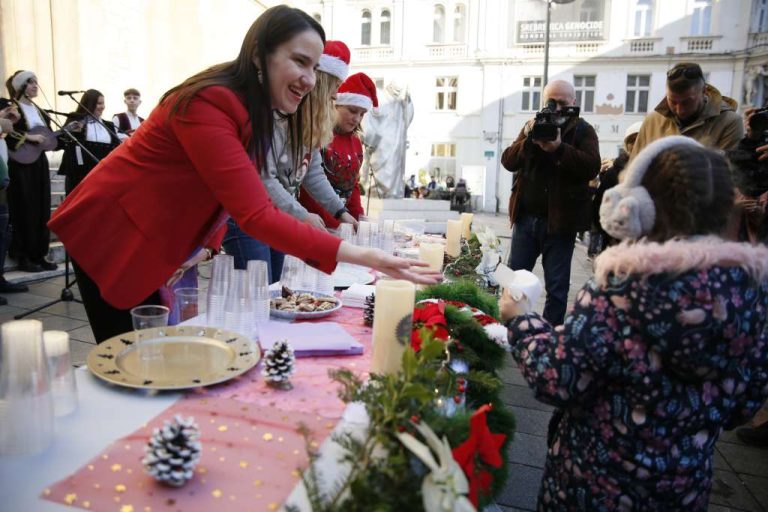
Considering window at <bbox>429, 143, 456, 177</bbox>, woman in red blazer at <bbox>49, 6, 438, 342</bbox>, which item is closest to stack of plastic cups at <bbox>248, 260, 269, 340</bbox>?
woman in red blazer at <bbox>49, 6, 438, 342</bbox>

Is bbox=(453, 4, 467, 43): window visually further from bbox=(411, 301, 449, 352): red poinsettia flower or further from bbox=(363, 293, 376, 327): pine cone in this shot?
bbox=(411, 301, 449, 352): red poinsettia flower

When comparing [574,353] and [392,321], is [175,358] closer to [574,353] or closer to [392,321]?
[392,321]

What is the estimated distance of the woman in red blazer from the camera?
137cm

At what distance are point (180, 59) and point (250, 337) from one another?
10040 mm

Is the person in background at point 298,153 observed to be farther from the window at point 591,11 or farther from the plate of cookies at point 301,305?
the window at point 591,11

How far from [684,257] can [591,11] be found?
1020 inches

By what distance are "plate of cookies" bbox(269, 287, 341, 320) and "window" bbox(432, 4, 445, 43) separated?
25184 mm

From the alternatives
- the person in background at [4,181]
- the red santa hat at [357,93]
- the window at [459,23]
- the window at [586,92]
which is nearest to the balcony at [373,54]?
the window at [459,23]

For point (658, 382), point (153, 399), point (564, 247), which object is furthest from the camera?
point (564, 247)

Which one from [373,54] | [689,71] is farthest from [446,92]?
[689,71]

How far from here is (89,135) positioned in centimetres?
571

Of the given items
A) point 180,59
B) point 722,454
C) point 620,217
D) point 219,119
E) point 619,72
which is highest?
point 619,72

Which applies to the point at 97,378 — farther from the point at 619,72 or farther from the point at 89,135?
the point at 619,72

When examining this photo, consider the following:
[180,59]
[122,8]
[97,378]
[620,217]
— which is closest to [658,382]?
[620,217]
